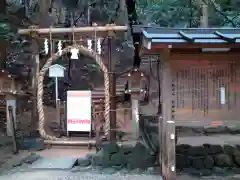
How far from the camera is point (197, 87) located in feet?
21.5

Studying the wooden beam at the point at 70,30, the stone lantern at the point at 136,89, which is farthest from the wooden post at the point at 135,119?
the wooden beam at the point at 70,30

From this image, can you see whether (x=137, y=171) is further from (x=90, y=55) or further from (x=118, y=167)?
(x=90, y=55)

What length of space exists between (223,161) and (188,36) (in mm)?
3926

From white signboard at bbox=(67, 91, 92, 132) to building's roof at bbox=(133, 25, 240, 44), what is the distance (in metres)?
5.08

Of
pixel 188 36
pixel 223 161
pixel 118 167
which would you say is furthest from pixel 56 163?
pixel 188 36

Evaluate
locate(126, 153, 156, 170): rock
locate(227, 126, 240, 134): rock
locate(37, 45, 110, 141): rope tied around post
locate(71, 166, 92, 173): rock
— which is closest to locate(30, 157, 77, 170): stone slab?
locate(71, 166, 92, 173): rock

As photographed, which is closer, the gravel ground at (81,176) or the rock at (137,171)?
the gravel ground at (81,176)

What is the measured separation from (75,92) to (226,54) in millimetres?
5919

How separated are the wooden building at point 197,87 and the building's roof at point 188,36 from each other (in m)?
0.02

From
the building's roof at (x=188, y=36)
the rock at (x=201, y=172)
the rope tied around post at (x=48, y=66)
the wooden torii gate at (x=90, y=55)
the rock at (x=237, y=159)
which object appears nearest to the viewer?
the building's roof at (x=188, y=36)

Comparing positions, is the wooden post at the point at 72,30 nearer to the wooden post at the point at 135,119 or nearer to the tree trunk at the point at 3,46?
the wooden post at the point at 135,119

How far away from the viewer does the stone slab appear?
8375 mm

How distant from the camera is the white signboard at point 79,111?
11.0 m

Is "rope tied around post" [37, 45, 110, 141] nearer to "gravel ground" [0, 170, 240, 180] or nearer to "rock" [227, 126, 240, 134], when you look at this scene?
"gravel ground" [0, 170, 240, 180]
